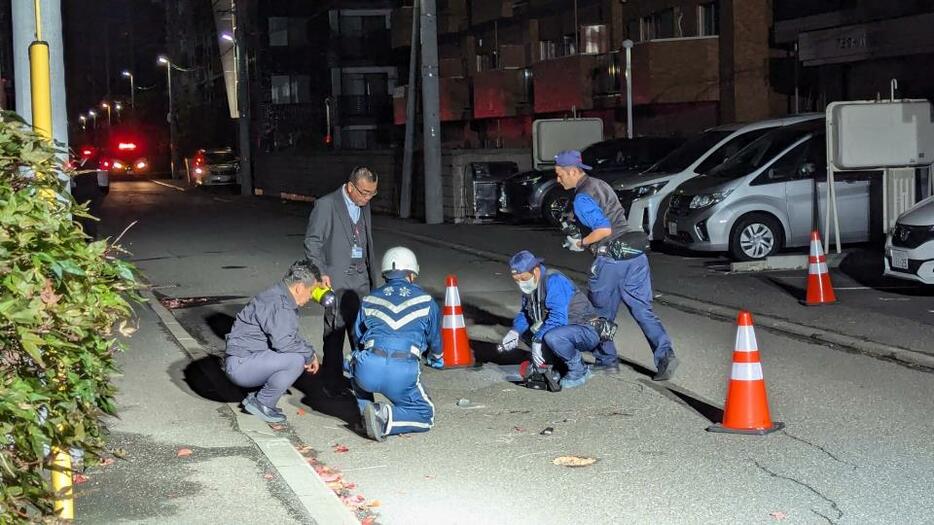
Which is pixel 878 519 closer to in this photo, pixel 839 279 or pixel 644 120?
pixel 839 279

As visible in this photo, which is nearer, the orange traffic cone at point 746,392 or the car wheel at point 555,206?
the orange traffic cone at point 746,392

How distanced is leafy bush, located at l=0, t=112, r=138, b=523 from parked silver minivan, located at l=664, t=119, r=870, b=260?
14216 mm

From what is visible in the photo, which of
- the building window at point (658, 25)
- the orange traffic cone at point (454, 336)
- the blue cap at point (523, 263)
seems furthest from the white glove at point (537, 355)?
the building window at point (658, 25)

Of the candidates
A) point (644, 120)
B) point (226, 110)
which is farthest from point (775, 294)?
point (226, 110)

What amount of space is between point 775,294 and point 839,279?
152 centimetres

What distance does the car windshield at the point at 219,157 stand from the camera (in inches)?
2152

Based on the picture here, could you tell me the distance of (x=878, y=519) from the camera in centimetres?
639

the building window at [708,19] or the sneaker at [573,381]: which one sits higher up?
the building window at [708,19]

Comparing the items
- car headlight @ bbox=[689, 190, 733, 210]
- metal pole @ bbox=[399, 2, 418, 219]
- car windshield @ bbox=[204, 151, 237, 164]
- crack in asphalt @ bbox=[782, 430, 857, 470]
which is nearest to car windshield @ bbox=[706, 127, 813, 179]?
car headlight @ bbox=[689, 190, 733, 210]

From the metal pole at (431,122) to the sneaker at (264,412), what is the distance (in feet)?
62.3

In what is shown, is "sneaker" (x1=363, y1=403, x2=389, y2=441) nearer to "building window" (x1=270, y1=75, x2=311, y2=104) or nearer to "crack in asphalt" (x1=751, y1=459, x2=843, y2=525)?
"crack in asphalt" (x1=751, y1=459, x2=843, y2=525)

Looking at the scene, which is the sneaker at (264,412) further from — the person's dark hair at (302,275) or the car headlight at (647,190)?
the car headlight at (647,190)

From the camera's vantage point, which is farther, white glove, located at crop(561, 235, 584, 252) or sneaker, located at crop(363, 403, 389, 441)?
white glove, located at crop(561, 235, 584, 252)

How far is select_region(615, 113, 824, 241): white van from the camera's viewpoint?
2067 centimetres
